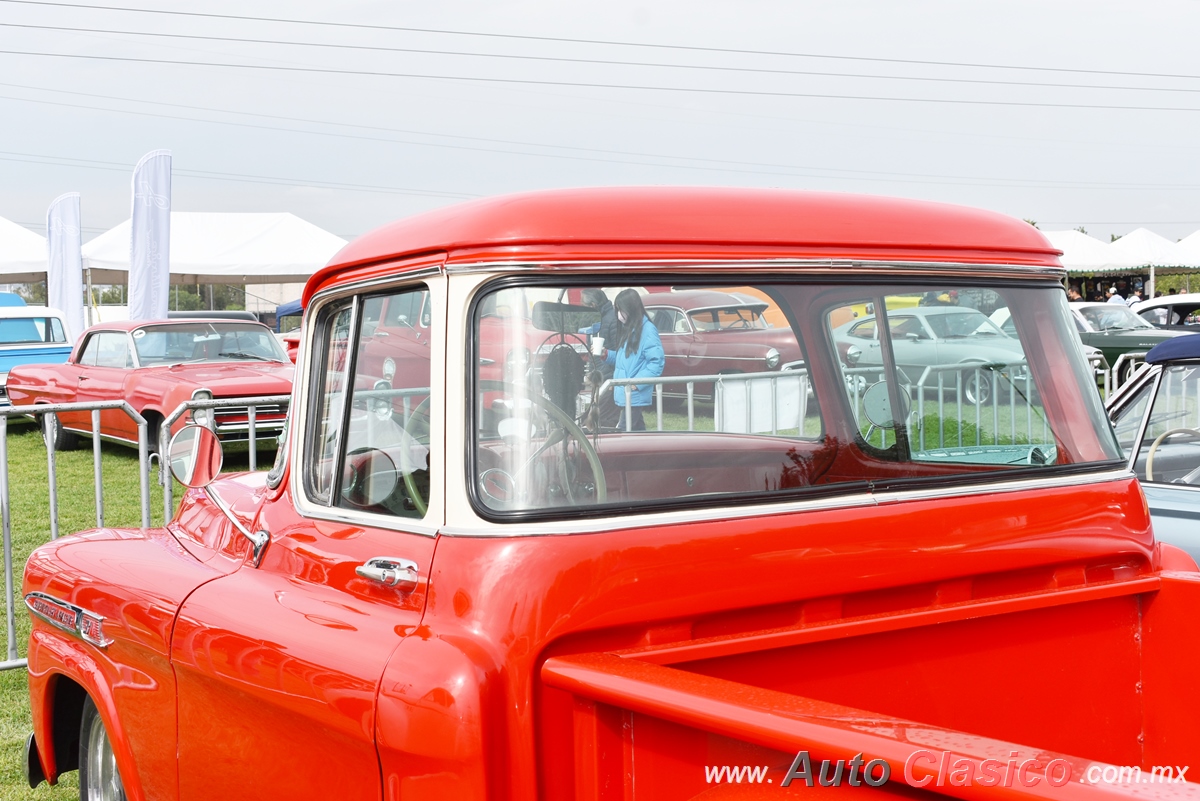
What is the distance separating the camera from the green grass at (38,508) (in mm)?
4477

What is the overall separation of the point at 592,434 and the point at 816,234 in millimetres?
629

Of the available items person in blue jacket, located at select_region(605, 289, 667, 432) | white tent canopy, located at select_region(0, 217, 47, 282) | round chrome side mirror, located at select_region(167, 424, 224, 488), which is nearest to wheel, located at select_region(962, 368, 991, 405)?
person in blue jacket, located at select_region(605, 289, 667, 432)

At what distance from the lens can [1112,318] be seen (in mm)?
20469

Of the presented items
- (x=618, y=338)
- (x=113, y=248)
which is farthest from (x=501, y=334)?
(x=113, y=248)

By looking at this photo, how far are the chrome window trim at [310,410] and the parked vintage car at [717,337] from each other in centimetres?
49

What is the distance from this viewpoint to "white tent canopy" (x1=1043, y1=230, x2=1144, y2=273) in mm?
32000

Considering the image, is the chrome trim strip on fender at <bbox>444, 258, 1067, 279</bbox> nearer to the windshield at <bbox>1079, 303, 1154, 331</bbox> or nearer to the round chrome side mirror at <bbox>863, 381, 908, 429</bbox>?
the round chrome side mirror at <bbox>863, 381, 908, 429</bbox>

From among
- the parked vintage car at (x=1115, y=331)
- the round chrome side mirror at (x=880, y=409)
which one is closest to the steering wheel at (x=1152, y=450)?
the round chrome side mirror at (x=880, y=409)

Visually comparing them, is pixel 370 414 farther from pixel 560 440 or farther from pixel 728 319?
pixel 728 319

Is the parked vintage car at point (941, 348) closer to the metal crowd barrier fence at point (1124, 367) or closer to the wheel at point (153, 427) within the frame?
the metal crowd barrier fence at point (1124, 367)

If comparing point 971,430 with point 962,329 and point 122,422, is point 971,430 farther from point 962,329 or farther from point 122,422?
point 122,422

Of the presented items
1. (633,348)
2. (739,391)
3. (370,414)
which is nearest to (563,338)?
(633,348)

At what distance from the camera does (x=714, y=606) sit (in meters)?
2.02

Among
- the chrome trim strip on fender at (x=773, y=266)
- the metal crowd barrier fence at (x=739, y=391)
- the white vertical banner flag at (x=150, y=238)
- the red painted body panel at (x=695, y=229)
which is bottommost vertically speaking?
the metal crowd barrier fence at (x=739, y=391)
